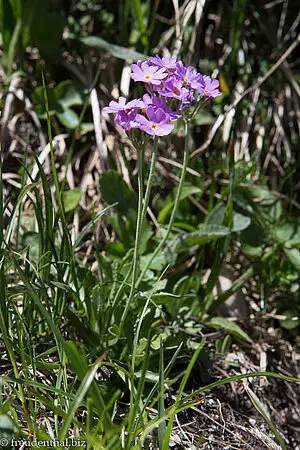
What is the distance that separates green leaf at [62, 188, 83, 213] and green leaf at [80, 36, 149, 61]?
55 centimetres

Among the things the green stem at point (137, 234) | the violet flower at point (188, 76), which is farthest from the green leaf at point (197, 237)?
the violet flower at point (188, 76)

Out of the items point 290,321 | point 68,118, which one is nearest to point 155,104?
point 290,321

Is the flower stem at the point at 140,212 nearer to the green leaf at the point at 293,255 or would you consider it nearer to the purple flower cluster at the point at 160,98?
the purple flower cluster at the point at 160,98

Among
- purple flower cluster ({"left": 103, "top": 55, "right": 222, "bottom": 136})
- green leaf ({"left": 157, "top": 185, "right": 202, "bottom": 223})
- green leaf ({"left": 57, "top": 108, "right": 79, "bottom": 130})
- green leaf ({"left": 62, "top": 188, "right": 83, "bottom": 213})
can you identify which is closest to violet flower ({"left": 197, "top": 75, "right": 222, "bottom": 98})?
purple flower cluster ({"left": 103, "top": 55, "right": 222, "bottom": 136})

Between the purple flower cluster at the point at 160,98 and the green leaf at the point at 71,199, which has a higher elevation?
the purple flower cluster at the point at 160,98

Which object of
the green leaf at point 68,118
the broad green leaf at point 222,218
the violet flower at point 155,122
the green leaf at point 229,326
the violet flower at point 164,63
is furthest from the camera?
the green leaf at point 68,118

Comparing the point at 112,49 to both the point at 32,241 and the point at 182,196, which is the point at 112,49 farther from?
the point at 32,241

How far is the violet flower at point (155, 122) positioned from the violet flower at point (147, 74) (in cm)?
7

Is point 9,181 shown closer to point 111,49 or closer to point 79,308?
point 111,49

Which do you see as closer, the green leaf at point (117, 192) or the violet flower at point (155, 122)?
the violet flower at point (155, 122)

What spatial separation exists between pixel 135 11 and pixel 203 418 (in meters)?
1.66

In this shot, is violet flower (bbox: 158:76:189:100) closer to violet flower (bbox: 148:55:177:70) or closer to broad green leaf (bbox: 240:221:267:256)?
violet flower (bbox: 148:55:177:70)

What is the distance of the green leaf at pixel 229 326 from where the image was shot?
190 cm

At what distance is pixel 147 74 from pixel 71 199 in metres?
0.85
